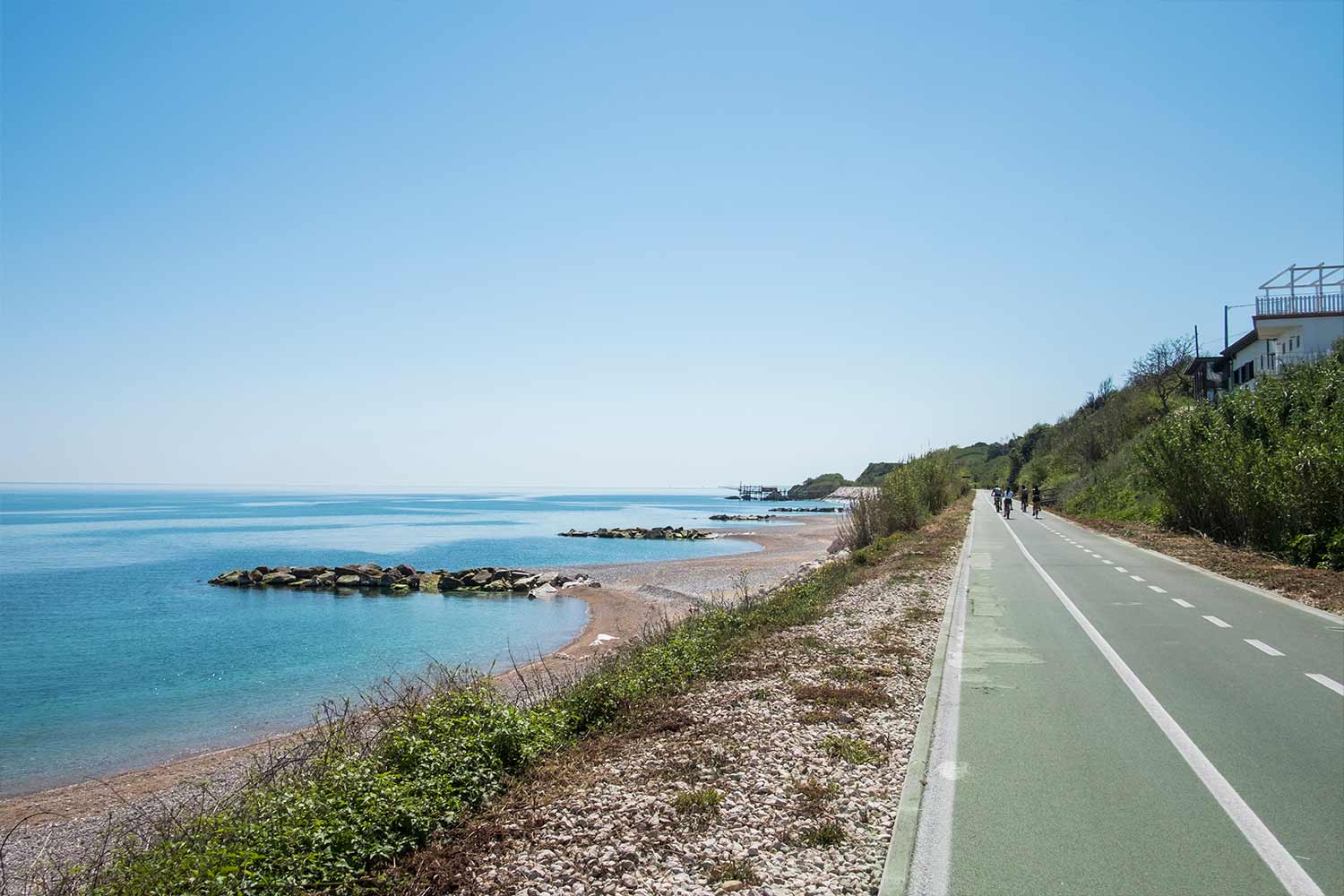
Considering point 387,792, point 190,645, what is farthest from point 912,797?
point 190,645

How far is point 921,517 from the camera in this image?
3597 cm

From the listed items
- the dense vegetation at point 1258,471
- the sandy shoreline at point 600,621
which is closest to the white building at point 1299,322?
the dense vegetation at point 1258,471

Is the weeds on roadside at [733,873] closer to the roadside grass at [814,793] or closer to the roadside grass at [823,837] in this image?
the roadside grass at [823,837]

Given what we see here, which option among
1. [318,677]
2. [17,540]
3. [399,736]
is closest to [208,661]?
[318,677]

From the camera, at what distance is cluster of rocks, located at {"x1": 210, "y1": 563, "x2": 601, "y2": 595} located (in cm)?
3741

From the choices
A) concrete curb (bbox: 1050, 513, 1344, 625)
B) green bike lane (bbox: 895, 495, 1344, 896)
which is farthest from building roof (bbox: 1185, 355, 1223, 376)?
green bike lane (bbox: 895, 495, 1344, 896)

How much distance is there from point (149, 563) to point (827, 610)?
49514 mm

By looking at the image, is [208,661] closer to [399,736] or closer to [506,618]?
[506,618]

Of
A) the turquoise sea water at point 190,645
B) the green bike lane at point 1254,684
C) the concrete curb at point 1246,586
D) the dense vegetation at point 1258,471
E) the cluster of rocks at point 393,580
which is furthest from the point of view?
the cluster of rocks at point 393,580

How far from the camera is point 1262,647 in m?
10.5

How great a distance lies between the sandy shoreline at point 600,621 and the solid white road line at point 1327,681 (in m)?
9.43

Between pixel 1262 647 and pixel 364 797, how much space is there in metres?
11.3

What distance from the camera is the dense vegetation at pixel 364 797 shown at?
14.4ft

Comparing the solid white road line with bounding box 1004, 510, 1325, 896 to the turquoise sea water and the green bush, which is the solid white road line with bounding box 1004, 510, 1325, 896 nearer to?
the turquoise sea water
